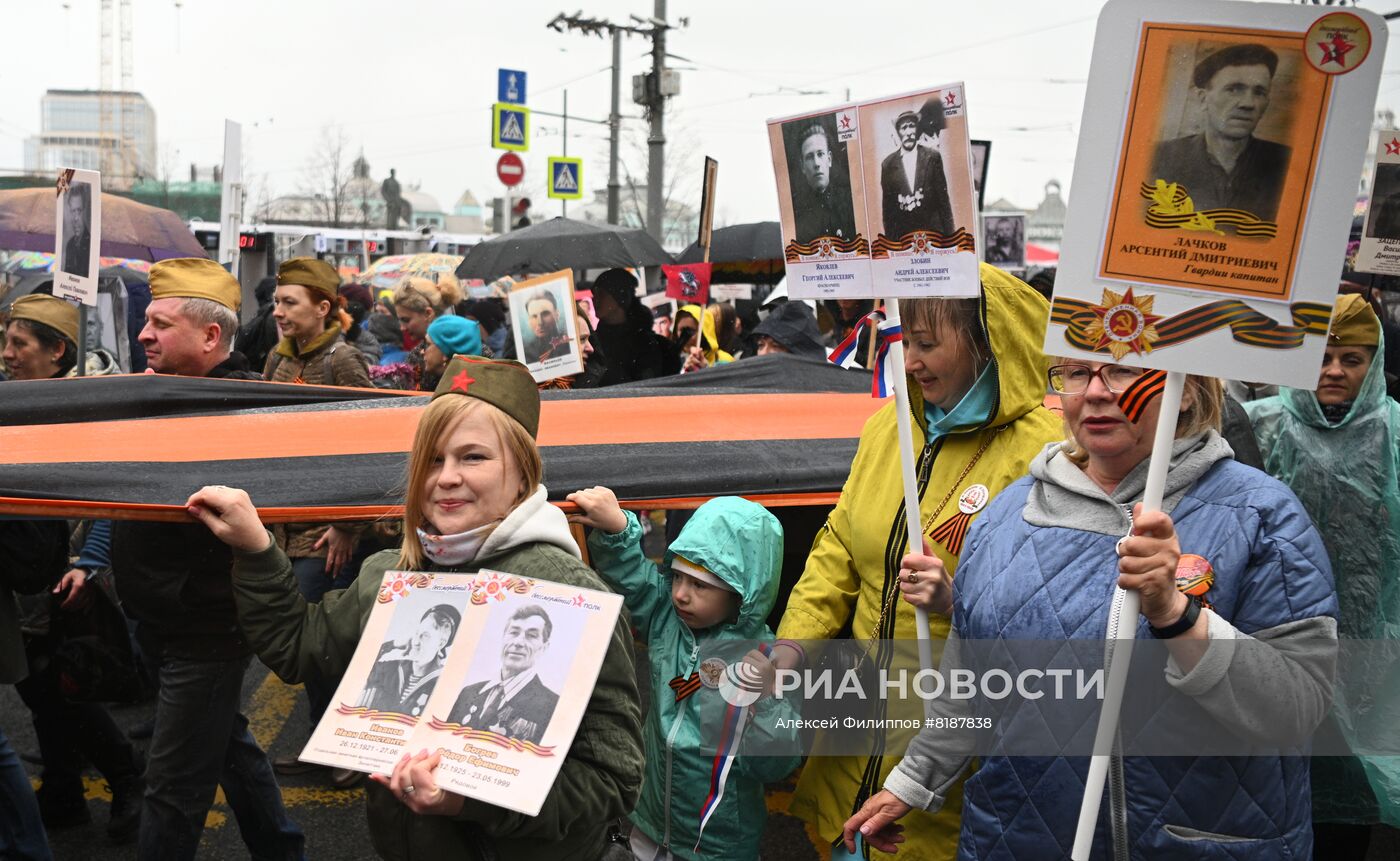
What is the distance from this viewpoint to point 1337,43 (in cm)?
202

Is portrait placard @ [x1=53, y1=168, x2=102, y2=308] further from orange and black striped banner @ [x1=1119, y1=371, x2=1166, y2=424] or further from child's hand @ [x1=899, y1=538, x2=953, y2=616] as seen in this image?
orange and black striped banner @ [x1=1119, y1=371, x2=1166, y2=424]

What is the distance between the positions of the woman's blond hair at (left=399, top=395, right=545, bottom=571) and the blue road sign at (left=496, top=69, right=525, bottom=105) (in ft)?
66.7

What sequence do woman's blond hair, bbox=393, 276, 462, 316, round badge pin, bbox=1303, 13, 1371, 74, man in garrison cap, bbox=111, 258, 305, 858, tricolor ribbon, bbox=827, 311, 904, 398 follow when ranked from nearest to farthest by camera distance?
round badge pin, bbox=1303, 13, 1371, 74, tricolor ribbon, bbox=827, 311, 904, 398, man in garrison cap, bbox=111, 258, 305, 858, woman's blond hair, bbox=393, 276, 462, 316

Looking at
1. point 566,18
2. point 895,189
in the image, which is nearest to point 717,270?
point 566,18

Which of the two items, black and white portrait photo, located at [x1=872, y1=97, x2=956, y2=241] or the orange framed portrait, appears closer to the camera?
the orange framed portrait

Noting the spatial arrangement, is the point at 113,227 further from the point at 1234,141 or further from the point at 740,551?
the point at 1234,141

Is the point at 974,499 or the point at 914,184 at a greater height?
the point at 914,184

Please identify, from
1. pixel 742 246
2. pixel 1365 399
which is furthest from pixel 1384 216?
pixel 742 246

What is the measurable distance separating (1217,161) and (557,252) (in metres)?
9.12

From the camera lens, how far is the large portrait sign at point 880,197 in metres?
2.72

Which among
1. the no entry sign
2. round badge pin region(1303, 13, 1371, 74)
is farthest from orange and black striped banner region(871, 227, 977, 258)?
the no entry sign

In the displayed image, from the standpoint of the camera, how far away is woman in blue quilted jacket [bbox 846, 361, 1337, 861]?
6.82 feet

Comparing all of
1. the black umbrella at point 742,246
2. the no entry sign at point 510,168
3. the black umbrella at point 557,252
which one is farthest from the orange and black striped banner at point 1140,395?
the no entry sign at point 510,168

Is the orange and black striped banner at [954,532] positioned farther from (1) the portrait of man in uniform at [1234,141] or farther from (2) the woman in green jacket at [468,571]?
(1) the portrait of man in uniform at [1234,141]
